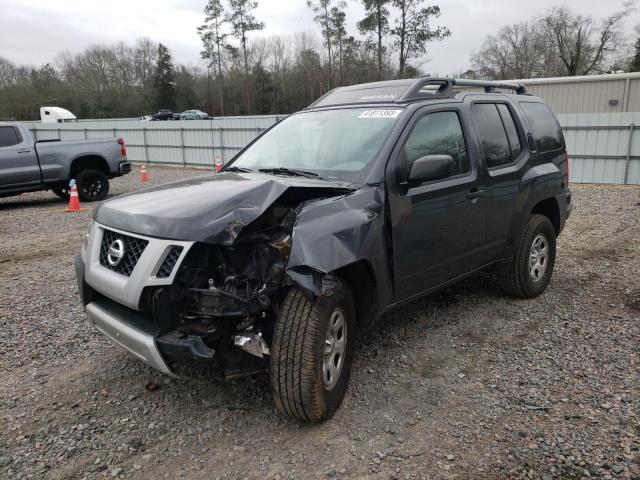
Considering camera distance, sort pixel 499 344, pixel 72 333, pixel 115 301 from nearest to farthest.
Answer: pixel 115 301 < pixel 499 344 < pixel 72 333

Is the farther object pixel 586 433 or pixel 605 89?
pixel 605 89

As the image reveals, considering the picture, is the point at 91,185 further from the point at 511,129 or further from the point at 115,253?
the point at 511,129

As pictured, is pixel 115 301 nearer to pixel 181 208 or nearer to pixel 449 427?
pixel 181 208

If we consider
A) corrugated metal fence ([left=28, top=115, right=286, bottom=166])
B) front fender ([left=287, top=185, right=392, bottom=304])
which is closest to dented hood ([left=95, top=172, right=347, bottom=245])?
front fender ([left=287, top=185, right=392, bottom=304])

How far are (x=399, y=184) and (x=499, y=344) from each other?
168 centimetres

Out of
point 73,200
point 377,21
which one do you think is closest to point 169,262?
point 73,200

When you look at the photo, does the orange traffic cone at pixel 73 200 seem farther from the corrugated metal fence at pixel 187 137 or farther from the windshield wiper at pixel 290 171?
the corrugated metal fence at pixel 187 137

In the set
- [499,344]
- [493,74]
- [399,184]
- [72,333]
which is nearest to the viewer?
[399,184]

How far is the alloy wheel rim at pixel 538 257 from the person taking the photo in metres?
5.04

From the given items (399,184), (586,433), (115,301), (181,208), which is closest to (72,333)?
(115,301)

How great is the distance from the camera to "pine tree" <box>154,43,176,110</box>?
5947cm

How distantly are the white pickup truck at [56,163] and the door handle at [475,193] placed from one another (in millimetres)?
10338

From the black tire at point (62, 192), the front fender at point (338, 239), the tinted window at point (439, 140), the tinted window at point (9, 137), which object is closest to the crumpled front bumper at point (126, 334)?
the front fender at point (338, 239)

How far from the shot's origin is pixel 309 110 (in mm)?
4543
